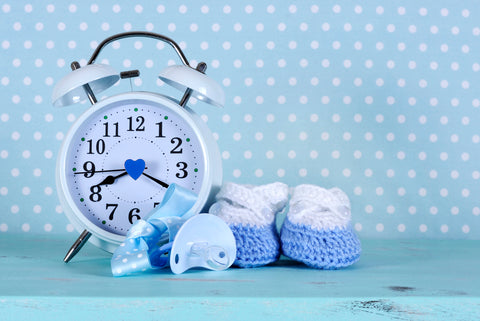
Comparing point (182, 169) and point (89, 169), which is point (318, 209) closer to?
point (182, 169)

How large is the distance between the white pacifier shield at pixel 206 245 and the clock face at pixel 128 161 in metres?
0.12

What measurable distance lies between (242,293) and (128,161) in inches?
14.0

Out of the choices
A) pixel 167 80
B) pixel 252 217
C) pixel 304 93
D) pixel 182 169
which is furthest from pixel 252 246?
pixel 304 93

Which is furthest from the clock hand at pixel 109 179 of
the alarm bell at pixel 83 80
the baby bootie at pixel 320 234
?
the baby bootie at pixel 320 234

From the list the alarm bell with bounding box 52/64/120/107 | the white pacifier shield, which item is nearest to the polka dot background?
the alarm bell with bounding box 52/64/120/107

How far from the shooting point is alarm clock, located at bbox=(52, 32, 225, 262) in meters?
0.86

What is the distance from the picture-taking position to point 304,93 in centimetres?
125

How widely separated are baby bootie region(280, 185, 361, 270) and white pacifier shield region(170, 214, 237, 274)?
0.09 m

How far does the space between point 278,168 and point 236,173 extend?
10 centimetres

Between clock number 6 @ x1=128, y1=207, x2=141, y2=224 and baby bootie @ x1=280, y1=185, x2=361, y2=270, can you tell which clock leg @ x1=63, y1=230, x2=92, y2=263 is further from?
baby bootie @ x1=280, y1=185, x2=361, y2=270

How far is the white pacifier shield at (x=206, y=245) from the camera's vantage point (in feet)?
2.40

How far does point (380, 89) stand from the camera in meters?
1.26

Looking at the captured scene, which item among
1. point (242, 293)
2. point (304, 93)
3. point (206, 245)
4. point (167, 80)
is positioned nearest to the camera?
point (242, 293)

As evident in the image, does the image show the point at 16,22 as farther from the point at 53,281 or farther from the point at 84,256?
the point at 53,281
